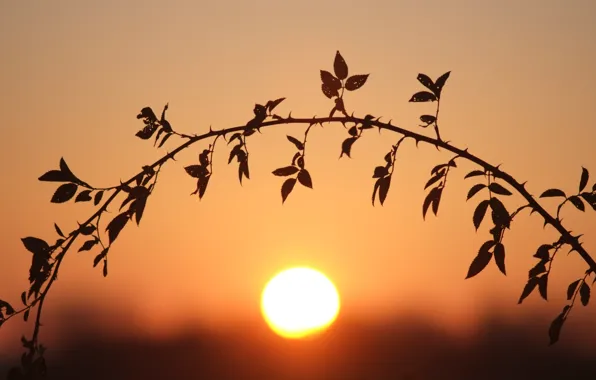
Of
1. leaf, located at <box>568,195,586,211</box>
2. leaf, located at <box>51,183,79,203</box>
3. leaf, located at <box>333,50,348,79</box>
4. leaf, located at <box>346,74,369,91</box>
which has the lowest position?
leaf, located at <box>51,183,79,203</box>

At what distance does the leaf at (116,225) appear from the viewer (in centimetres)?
401

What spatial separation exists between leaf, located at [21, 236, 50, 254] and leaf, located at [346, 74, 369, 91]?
137 centimetres

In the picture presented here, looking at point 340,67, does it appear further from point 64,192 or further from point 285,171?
point 64,192

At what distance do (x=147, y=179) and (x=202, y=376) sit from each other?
43.4 m

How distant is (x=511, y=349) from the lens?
5881 centimetres

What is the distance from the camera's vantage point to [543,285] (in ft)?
13.3

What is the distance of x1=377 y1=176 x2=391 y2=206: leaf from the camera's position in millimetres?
4047

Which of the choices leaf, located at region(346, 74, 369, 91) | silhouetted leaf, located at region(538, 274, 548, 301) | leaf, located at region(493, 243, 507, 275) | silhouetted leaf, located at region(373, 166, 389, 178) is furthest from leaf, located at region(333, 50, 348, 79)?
silhouetted leaf, located at region(538, 274, 548, 301)

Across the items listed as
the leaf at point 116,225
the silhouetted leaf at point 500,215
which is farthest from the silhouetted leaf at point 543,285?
the leaf at point 116,225

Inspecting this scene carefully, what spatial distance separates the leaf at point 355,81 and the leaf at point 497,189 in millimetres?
664

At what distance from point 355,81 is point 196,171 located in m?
0.76

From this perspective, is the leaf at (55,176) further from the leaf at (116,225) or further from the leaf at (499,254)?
the leaf at (499,254)

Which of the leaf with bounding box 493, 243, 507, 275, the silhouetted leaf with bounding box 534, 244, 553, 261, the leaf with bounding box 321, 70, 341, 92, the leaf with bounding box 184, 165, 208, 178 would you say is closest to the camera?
the leaf with bounding box 493, 243, 507, 275

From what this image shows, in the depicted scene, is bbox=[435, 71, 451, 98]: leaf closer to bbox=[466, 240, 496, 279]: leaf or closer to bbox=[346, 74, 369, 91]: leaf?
bbox=[346, 74, 369, 91]: leaf
